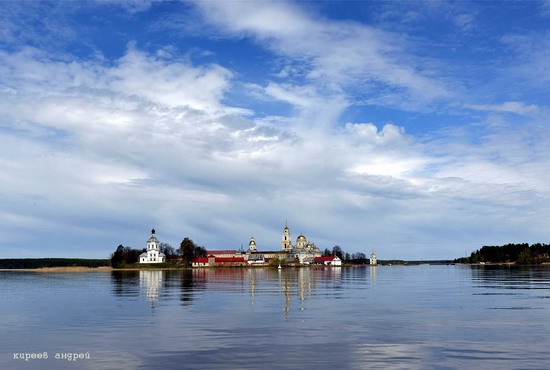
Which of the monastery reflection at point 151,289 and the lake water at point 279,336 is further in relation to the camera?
the monastery reflection at point 151,289

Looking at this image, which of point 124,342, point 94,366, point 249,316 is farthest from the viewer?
point 249,316

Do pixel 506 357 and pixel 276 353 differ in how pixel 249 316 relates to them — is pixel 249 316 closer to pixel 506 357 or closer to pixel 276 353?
pixel 276 353

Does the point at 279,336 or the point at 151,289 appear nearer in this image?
the point at 279,336

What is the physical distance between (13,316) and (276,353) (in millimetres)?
25957

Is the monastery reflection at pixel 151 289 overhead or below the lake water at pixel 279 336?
below

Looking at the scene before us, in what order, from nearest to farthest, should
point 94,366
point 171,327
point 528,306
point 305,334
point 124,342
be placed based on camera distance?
point 94,366, point 124,342, point 305,334, point 171,327, point 528,306

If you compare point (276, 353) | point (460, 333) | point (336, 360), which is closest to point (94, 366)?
point (276, 353)

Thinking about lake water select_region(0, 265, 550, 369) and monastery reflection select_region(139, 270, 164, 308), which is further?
monastery reflection select_region(139, 270, 164, 308)

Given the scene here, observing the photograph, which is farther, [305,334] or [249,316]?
[249,316]

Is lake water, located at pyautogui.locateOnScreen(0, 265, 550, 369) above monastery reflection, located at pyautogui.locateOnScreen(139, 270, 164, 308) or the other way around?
above

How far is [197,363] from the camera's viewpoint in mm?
23562

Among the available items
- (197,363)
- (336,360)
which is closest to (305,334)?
(336,360)

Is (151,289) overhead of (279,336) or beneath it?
beneath

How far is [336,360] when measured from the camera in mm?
24047
